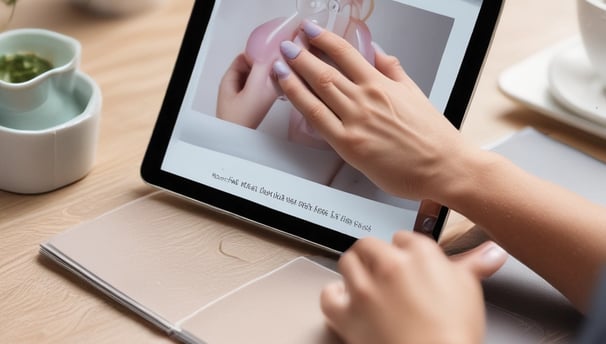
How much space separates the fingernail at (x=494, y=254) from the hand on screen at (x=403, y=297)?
68 millimetres

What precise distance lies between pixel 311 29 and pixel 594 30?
1.09ft

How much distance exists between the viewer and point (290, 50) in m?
0.78

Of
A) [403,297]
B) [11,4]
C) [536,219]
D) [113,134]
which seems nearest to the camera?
[403,297]

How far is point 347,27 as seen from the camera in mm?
797

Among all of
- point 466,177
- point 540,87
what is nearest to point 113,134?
point 466,177

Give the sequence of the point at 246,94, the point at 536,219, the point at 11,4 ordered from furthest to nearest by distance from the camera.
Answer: the point at 11,4 < the point at 246,94 < the point at 536,219

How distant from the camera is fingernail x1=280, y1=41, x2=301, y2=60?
2.57 feet

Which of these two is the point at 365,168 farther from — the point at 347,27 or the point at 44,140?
the point at 44,140

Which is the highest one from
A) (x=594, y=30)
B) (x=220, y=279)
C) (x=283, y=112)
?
(x=594, y=30)

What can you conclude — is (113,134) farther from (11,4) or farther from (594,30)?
(594,30)

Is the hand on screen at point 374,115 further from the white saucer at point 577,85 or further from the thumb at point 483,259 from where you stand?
the white saucer at point 577,85

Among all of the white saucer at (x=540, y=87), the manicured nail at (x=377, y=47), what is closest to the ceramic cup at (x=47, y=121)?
the manicured nail at (x=377, y=47)

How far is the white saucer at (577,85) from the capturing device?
963 mm

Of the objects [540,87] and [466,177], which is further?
[540,87]
